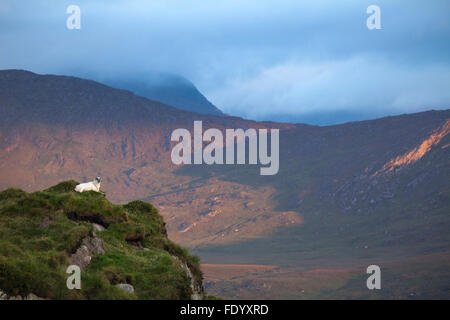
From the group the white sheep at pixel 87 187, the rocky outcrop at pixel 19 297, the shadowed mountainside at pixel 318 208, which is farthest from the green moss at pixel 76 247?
the shadowed mountainside at pixel 318 208

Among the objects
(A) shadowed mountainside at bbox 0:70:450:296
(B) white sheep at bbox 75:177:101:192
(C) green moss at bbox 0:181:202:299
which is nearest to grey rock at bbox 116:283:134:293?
(C) green moss at bbox 0:181:202:299

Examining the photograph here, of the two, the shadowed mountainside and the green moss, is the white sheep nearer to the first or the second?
the green moss

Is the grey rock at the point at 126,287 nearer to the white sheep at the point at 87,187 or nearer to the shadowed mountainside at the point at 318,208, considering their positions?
the white sheep at the point at 87,187

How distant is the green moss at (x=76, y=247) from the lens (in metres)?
15.5

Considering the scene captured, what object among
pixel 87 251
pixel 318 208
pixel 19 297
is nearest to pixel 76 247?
pixel 87 251

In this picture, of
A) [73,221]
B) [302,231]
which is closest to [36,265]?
[73,221]

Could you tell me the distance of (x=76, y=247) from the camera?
17969mm

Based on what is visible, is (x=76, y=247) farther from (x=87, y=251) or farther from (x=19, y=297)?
(x=19, y=297)

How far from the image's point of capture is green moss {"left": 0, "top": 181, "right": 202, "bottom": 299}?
51.0 feet

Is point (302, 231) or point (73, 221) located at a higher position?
point (302, 231)

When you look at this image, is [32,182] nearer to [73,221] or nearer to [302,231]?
[302,231]
